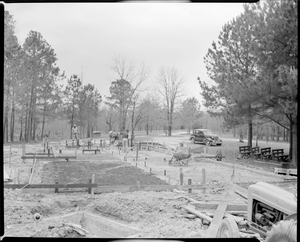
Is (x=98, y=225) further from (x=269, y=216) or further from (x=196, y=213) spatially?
(x=269, y=216)

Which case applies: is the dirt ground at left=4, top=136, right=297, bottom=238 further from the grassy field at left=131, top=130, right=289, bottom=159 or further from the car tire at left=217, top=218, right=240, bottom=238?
the car tire at left=217, top=218, right=240, bottom=238

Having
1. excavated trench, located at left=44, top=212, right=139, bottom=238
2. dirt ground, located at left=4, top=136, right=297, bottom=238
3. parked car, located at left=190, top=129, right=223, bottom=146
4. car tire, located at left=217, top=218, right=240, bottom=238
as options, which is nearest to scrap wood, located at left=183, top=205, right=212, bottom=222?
dirt ground, located at left=4, top=136, right=297, bottom=238

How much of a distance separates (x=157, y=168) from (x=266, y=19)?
400cm

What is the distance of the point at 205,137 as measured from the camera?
586cm

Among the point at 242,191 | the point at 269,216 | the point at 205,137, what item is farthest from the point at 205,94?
the point at 269,216

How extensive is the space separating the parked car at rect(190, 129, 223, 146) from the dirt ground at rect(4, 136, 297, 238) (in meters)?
0.48

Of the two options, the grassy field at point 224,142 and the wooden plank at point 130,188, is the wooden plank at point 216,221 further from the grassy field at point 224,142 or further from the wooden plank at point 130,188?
the grassy field at point 224,142

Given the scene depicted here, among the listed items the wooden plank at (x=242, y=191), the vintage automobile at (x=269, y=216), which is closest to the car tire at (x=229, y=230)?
the vintage automobile at (x=269, y=216)

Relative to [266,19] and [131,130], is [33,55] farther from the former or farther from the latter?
[266,19]

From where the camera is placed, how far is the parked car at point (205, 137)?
5561 millimetres

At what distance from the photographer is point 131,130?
6.16 meters

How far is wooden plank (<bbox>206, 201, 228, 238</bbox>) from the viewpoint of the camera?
2.51m

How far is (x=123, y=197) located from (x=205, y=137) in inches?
92.7

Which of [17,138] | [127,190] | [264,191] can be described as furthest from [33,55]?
[264,191]
